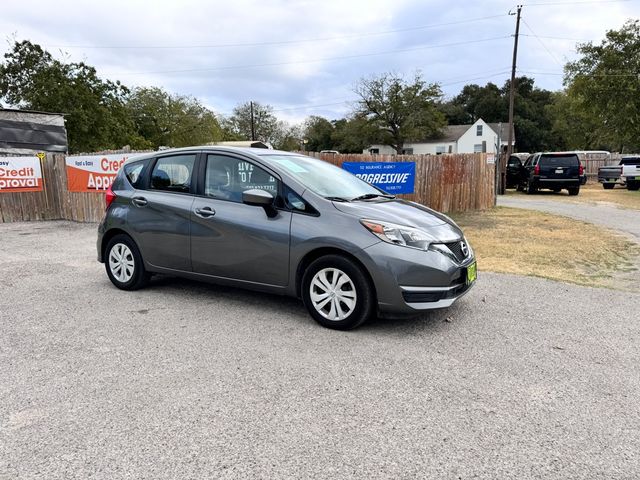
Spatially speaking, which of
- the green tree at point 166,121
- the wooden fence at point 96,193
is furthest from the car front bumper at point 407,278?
the green tree at point 166,121

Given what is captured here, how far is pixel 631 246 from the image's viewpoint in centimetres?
909

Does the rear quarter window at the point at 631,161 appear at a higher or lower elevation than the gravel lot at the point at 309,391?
higher

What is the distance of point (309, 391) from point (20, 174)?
12.4 meters

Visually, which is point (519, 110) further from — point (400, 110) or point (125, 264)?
point (125, 264)

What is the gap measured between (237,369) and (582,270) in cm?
570

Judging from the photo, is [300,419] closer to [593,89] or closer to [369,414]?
[369,414]

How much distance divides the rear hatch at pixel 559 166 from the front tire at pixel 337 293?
62.1 feet

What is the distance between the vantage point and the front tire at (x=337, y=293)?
4.30 metres

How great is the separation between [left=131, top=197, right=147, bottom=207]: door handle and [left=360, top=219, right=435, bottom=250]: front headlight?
273 centimetres

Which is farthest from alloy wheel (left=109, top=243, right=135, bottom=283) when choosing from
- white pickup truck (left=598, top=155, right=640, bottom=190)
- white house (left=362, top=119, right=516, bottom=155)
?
white house (left=362, top=119, right=516, bottom=155)

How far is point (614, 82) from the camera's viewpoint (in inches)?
1320

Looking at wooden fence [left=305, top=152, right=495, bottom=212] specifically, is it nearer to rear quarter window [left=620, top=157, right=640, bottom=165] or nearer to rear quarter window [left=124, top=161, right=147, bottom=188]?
rear quarter window [left=124, top=161, right=147, bottom=188]

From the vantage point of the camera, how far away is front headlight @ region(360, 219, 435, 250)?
4297mm

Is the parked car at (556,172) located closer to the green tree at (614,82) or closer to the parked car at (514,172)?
the parked car at (514,172)
